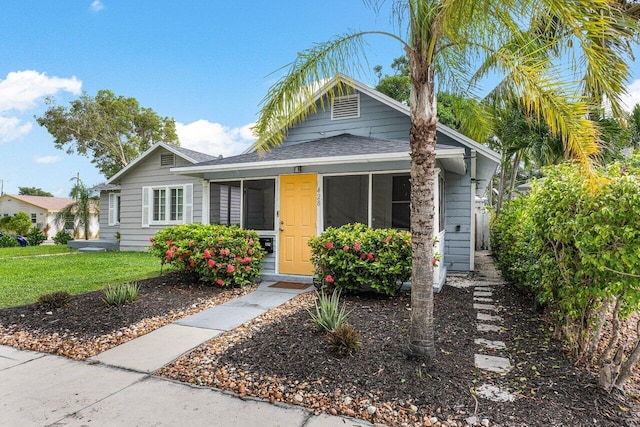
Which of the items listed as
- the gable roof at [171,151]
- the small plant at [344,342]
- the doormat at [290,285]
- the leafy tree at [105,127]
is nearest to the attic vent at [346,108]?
the doormat at [290,285]

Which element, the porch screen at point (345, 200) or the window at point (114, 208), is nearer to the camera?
the porch screen at point (345, 200)

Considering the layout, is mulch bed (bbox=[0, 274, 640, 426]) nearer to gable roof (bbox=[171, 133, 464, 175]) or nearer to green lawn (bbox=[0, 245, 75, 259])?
gable roof (bbox=[171, 133, 464, 175])

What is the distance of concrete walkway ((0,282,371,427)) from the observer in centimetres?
249

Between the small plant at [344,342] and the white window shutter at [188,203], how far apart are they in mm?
10502

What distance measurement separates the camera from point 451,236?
8.48 metres

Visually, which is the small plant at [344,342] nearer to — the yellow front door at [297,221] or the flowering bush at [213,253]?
the flowering bush at [213,253]

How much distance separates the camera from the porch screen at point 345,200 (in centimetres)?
717

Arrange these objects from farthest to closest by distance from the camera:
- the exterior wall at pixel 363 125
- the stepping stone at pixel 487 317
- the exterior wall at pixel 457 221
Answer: the exterior wall at pixel 363 125, the exterior wall at pixel 457 221, the stepping stone at pixel 487 317

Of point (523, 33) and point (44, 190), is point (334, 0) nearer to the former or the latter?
point (523, 33)

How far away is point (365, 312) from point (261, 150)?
9.13 feet

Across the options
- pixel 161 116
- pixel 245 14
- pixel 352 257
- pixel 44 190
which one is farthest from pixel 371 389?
pixel 44 190

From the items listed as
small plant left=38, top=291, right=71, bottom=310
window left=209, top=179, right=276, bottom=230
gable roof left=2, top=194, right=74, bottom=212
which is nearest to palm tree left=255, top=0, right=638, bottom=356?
window left=209, top=179, right=276, bottom=230

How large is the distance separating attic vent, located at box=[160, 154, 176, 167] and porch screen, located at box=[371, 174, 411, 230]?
9097 mm

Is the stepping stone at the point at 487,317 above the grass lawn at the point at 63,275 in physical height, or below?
above
